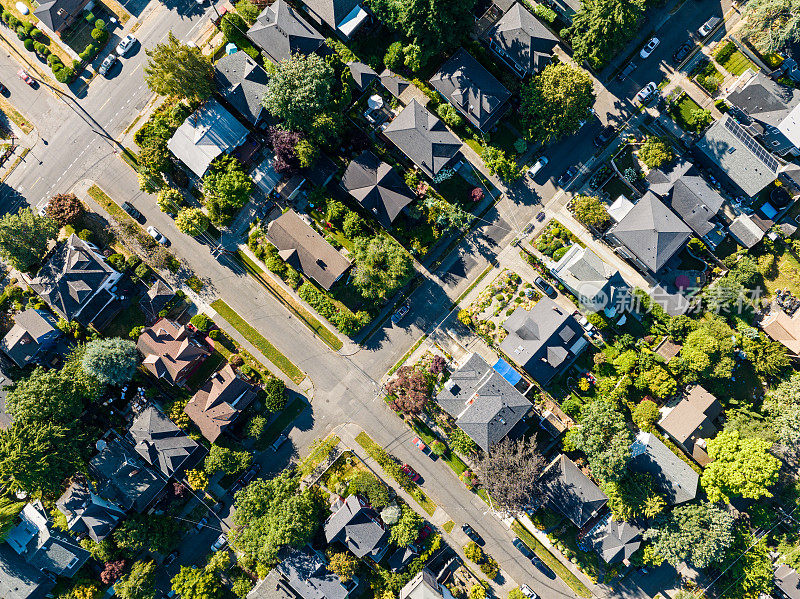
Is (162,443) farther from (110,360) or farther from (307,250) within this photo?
(307,250)

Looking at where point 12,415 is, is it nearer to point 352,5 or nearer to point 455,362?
point 455,362

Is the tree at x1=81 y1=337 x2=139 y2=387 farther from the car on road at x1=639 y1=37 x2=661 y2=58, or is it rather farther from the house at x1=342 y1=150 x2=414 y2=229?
the car on road at x1=639 y1=37 x2=661 y2=58

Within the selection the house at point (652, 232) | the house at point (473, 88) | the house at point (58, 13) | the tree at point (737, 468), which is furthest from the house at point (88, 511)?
the tree at point (737, 468)

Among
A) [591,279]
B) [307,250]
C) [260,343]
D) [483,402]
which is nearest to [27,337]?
[260,343]

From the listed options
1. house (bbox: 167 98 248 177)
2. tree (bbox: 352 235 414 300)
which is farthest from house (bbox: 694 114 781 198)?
house (bbox: 167 98 248 177)

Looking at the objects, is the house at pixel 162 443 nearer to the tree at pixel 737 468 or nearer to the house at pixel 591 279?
the house at pixel 591 279

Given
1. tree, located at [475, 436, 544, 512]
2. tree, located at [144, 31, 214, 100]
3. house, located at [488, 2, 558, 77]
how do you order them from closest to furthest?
tree, located at [144, 31, 214, 100], tree, located at [475, 436, 544, 512], house, located at [488, 2, 558, 77]
